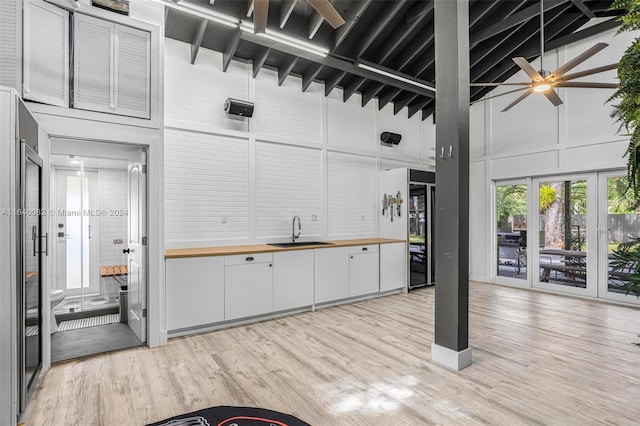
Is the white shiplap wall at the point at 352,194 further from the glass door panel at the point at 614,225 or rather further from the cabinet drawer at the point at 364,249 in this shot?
the glass door panel at the point at 614,225

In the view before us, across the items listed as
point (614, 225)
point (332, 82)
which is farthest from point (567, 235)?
point (332, 82)

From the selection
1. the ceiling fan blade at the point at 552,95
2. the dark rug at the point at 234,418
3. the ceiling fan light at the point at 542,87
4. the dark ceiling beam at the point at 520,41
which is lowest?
the dark rug at the point at 234,418

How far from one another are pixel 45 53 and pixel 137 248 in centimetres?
201

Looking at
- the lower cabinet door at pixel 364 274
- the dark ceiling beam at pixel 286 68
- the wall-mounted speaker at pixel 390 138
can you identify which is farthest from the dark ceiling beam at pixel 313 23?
the lower cabinet door at pixel 364 274

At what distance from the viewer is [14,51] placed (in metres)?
2.56

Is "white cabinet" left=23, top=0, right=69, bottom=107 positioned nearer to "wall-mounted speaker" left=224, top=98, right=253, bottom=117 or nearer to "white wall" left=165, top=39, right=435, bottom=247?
"white wall" left=165, top=39, right=435, bottom=247

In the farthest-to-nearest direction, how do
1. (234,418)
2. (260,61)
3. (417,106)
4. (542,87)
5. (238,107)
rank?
(417,106) → (260,61) → (238,107) → (542,87) → (234,418)

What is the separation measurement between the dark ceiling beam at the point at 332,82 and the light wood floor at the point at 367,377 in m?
3.84

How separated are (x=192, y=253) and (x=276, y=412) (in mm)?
2086

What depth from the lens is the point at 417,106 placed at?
688cm

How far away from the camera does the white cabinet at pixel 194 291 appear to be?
354 cm

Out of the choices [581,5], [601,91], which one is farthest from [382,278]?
[581,5]

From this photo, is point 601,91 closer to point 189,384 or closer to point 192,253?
point 192,253

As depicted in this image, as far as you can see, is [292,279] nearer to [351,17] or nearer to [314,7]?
[314,7]
